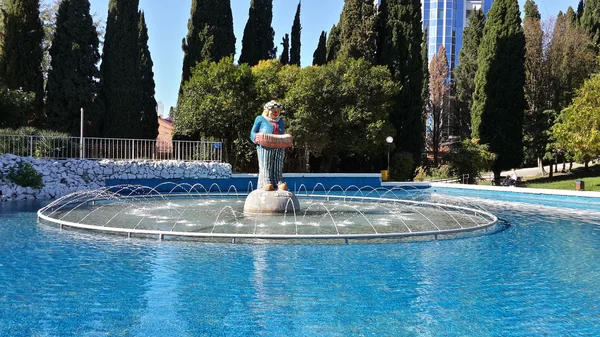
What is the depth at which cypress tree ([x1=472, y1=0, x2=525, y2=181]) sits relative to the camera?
1200 inches

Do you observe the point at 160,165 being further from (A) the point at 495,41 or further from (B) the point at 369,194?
(A) the point at 495,41

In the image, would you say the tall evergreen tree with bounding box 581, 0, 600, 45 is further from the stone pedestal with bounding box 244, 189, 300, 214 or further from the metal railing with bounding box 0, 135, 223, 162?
the stone pedestal with bounding box 244, 189, 300, 214

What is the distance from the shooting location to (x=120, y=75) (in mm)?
28906

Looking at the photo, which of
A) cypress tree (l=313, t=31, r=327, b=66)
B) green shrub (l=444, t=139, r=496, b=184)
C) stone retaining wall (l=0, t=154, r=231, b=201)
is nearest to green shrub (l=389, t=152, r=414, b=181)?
green shrub (l=444, t=139, r=496, b=184)

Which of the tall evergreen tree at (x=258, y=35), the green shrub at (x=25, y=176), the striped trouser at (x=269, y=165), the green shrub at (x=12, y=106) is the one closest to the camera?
the striped trouser at (x=269, y=165)

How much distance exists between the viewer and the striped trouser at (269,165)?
12.5m

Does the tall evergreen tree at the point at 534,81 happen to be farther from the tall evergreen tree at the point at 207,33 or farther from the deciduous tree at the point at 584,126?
the tall evergreen tree at the point at 207,33

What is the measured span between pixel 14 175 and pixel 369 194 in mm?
13405

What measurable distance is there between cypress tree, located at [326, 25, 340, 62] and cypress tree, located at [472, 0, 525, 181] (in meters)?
9.05

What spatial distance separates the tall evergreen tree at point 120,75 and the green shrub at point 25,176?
36.6ft

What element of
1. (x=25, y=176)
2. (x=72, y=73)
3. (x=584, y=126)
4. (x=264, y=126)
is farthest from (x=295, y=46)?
(x=264, y=126)

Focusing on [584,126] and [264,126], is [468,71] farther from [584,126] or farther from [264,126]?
[264,126]

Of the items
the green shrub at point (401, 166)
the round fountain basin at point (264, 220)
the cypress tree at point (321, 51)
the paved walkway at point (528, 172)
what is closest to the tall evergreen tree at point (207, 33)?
the cypress tree at point (321, 51)

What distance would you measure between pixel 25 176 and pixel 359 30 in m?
19.1
